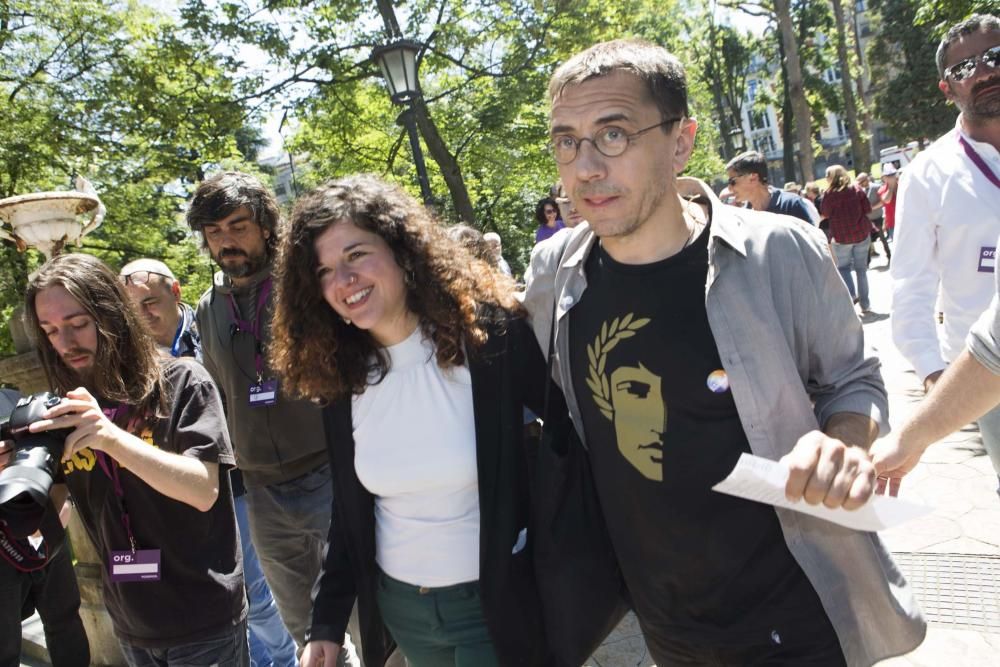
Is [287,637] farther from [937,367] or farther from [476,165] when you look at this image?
[476,165]

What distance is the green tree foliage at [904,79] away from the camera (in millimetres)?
40188

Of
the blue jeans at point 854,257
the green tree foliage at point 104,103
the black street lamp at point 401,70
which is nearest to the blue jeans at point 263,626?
the black street lamp at point 401,70

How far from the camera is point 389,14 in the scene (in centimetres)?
1242

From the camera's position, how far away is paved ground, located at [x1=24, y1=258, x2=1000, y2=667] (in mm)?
3049

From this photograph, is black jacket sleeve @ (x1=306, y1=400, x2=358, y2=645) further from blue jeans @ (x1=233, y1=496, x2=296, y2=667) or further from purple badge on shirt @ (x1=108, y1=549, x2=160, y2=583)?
blue jeans @ (x1=233, y1=496, x2=296, y2=667)

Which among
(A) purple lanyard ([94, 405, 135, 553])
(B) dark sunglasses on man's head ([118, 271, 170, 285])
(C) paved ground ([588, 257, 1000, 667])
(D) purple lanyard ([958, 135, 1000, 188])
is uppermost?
(B) dark sunglasses on man's head ([118, 271, 170, 285])

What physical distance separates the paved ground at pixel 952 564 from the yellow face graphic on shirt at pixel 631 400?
192cm

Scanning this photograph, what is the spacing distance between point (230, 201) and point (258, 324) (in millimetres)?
556

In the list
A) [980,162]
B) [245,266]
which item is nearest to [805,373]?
[980,162]

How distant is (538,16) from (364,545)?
41.5 feet

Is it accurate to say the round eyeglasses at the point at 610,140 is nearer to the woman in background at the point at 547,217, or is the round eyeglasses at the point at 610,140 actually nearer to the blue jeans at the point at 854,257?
the woman in background at the point at 547,217

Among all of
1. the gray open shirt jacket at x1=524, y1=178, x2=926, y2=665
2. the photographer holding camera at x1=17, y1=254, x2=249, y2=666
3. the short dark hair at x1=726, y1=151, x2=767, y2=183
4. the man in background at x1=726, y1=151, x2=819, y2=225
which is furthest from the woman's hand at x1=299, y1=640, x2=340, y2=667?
the short dark hair at x1=726, y1=151, x2=767, y2=183

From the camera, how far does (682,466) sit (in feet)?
5.77

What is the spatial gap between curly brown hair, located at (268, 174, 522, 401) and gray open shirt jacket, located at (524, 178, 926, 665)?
2.32ft
